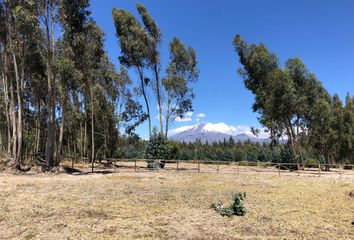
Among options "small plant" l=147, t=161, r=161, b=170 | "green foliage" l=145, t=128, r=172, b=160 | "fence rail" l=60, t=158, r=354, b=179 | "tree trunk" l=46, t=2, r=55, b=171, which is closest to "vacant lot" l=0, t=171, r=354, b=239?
"tree trunk" l=46, t=2, r=55, b=171

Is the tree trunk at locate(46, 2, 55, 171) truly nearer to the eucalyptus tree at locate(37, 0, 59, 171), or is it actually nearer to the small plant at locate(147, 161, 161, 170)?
the eucalyptus tree at locate(37, 0, 59, 171)

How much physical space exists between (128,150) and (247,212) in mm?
63471

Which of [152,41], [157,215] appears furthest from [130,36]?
[157,215]

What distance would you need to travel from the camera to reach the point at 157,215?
10.4 metres

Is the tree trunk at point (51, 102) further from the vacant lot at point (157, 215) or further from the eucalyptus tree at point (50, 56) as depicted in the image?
the vacant lot at point (157, 215)

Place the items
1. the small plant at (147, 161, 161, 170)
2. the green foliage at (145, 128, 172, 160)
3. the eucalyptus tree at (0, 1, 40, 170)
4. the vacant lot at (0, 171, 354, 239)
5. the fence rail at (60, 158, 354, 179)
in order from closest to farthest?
the vacant lot at (0, 171, 354, 239), the eucalyptus tree at (0, 1, 40, 170), the fence rail at (60, 158, 354, 179), the small plant at (147, 161, 161, 170), the green foliage at (145, 128, 172, 160)

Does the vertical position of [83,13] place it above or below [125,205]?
above

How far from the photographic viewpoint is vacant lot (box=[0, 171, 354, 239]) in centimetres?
851

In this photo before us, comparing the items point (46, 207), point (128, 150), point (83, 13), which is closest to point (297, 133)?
point (83, 13)

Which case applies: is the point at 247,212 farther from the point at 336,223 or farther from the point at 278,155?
the point at 278,155

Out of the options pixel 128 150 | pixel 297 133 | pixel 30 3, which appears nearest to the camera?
pixel 30 3

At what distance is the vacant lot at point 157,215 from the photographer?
8508 mm

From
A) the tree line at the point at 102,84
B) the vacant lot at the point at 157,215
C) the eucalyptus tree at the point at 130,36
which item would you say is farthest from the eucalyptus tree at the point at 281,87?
the vacant lot at the point at 157,215

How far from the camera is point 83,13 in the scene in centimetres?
2608
